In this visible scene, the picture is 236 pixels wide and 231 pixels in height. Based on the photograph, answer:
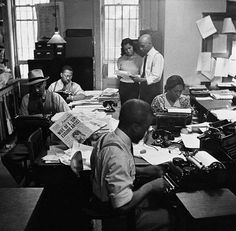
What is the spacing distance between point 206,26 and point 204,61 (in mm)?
506

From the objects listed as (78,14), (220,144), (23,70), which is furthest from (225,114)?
(23,70)

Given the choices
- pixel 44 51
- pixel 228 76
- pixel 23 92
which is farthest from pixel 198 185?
pixel 23 92

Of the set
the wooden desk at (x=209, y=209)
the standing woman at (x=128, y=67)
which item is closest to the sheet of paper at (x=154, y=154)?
the wooden desk at (x=209, y=209)

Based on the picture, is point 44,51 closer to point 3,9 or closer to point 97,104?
point 3,9

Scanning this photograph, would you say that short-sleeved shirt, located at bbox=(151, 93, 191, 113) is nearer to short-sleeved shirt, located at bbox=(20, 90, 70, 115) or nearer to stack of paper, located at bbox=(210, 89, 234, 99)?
stack of paper, located at bbox=(210, 89, 234, 99)

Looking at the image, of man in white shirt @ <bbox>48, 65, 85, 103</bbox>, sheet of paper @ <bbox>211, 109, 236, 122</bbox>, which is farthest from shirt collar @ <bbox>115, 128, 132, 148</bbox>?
man in white shirt @ <bbox>48, 65, 85, 103</bbox>

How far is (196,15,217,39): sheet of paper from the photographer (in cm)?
529

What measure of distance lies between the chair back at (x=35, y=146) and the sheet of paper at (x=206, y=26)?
10.3 ft

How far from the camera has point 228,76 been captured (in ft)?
17.9

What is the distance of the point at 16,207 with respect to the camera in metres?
1.71

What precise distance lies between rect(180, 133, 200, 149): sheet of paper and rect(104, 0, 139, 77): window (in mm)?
3948

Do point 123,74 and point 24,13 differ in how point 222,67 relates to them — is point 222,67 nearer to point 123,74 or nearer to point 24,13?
point 123,74

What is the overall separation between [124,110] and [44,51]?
15.1ft

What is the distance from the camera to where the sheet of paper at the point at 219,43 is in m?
5.36
